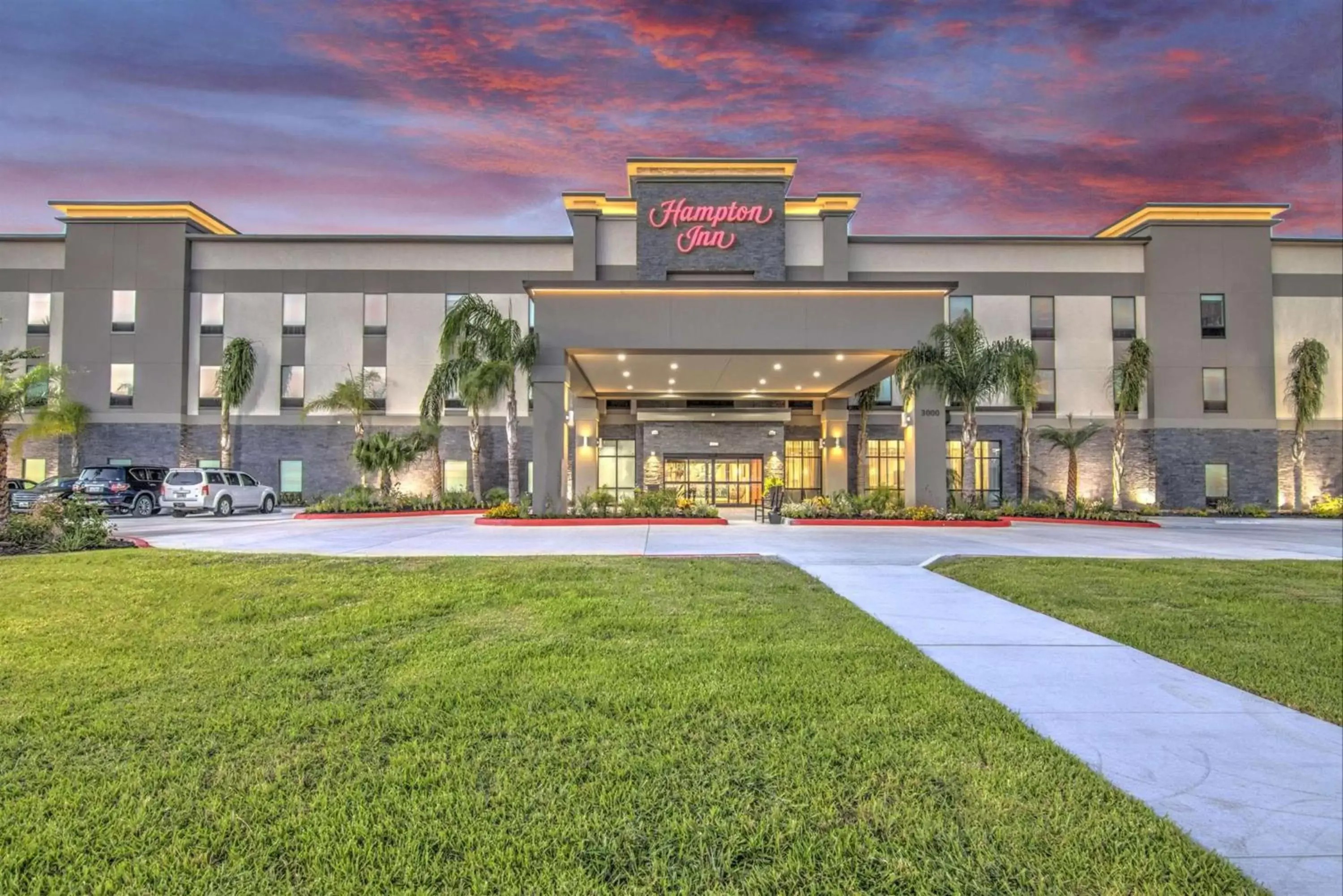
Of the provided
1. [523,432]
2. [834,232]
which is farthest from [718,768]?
[834,232]

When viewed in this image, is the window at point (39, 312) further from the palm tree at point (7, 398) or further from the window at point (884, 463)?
the window at point (884, 463)

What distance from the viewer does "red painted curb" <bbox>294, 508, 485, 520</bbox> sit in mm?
23703

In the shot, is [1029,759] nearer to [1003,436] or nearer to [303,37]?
[303,37]

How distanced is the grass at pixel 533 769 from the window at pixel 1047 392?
2983cm

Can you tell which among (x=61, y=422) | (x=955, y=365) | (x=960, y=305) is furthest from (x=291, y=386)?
(x=960, y=305)

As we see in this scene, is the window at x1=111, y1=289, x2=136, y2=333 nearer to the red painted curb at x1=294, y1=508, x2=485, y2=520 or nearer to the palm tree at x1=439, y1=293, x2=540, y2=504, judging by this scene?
the red painted curb at x1=294, y1=508, x2=485, y2=520

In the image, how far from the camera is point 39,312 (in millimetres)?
31938

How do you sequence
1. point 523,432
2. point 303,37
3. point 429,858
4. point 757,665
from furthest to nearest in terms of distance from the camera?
point 523,432, point 303,37, point 757,665, point 429,858

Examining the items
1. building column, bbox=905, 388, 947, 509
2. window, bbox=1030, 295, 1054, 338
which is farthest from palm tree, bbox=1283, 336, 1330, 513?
building column, bbox=905, 388, 947, 509

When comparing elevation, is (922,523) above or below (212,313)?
below

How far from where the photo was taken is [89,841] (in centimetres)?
296

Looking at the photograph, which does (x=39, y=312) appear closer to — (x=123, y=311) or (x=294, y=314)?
(x=123, y=311)

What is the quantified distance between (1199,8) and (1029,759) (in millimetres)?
7671

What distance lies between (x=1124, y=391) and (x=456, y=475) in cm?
2929
